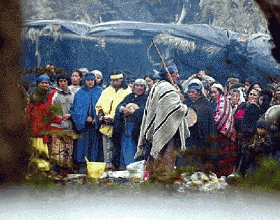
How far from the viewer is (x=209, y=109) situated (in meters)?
6.93

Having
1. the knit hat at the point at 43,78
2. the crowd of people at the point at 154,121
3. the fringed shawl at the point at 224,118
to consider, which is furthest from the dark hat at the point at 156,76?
the knit hat at the point at 43,78

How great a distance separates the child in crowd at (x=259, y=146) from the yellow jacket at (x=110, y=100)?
1594 millimetres

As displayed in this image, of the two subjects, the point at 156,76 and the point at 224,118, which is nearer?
the point at 156,76

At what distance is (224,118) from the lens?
6.95 metres

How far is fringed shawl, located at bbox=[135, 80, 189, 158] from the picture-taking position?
685 centimetres

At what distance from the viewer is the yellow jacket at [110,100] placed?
6891 millimetres

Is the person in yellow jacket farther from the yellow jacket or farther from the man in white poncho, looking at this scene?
the man in white poncho

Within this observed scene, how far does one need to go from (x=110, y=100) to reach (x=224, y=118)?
137 centimetres

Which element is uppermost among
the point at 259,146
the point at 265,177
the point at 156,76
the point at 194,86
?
the point at 156,76

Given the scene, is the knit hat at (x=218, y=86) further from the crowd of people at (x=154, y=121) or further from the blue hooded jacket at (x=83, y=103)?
the blue hooded jacket at (x=83, y=103)

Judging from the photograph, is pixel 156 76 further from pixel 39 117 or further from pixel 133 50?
pixel 39 117

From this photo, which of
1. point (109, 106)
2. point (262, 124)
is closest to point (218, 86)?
point (262, 124)

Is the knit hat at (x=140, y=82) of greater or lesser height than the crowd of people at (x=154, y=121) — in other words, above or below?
above

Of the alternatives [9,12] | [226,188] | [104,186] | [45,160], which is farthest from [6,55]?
[226,188]
